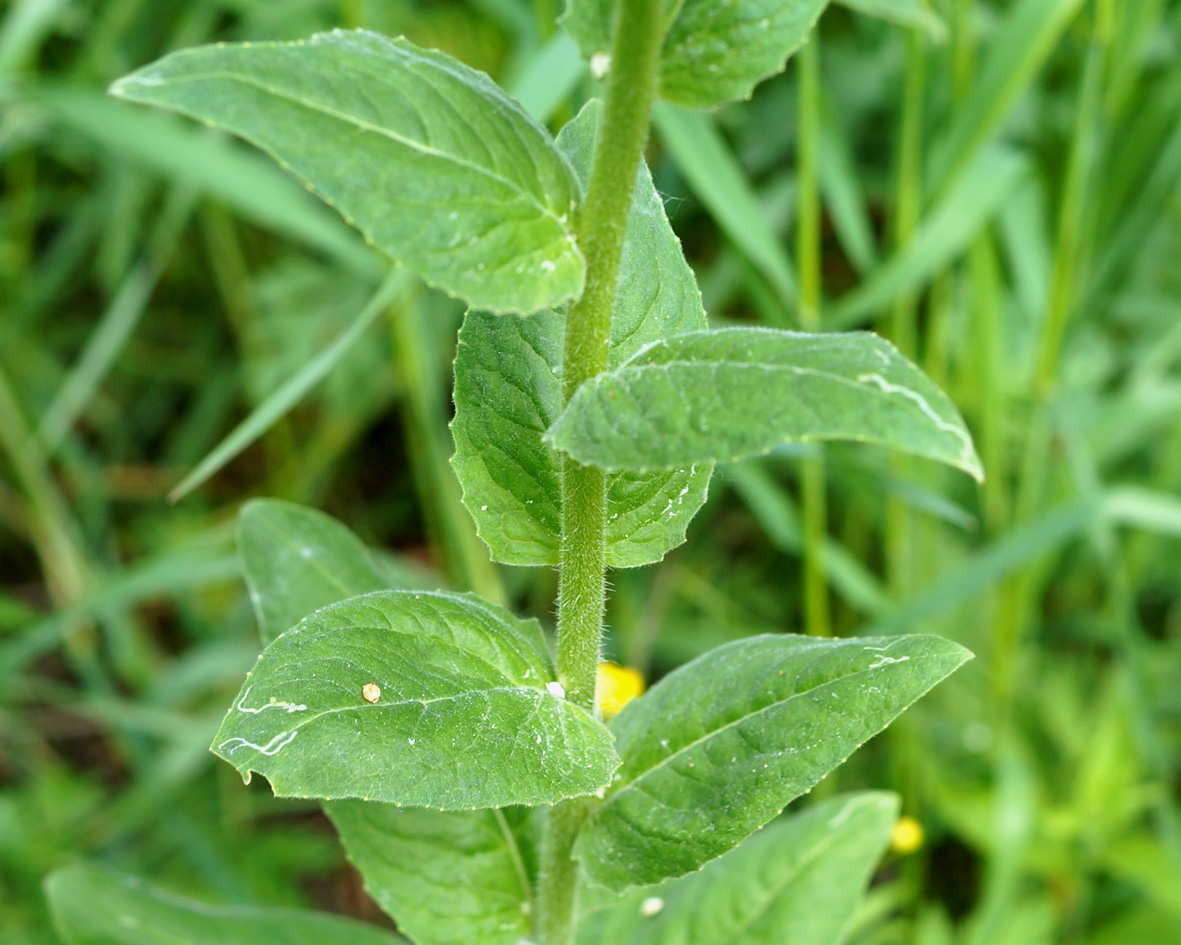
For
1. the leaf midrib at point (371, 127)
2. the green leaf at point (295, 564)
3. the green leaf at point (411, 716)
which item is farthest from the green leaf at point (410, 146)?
the green leaf at point (295, 564)

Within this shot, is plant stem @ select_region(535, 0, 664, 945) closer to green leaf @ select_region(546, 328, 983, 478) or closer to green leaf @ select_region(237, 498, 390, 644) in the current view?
green leaf @ select_region(546, 328, 983, 478)

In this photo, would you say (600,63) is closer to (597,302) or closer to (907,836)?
(597,302)

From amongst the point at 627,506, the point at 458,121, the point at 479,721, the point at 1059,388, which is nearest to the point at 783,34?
the point at 458,121

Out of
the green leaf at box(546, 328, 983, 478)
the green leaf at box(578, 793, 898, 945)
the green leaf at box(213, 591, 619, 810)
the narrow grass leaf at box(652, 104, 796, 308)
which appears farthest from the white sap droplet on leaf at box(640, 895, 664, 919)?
the narrow grass leaf at box(652, 104, 796, 308)

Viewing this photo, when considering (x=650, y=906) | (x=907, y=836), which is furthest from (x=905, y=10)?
(x=907, y=836)

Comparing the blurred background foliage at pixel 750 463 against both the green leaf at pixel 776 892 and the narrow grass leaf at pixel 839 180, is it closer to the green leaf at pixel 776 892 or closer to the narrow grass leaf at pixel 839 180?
the narrow grass leaf at pixel 839 180

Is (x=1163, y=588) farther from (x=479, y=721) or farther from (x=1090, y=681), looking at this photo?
(x=479, y=721)
